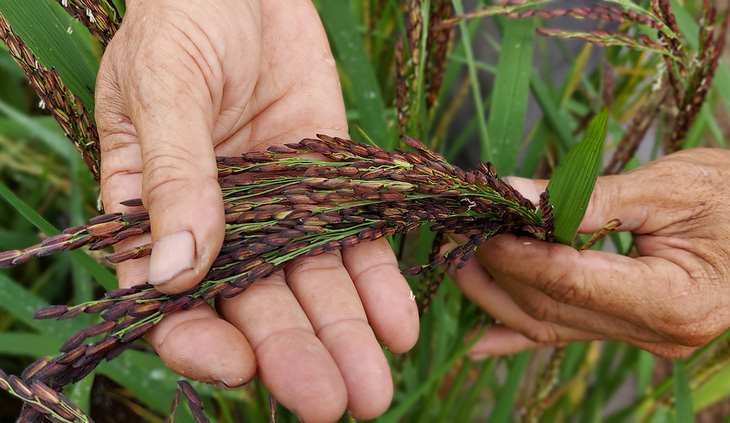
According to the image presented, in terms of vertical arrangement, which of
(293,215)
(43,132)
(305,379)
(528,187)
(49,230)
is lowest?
(528,187)

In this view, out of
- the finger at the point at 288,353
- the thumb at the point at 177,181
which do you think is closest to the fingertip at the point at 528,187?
the finger at the point at 288,353

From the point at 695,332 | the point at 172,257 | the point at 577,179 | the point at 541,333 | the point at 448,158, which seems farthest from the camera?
the point at 448,158

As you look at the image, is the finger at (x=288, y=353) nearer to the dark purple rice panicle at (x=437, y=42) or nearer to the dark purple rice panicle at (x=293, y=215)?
the dark purple rice panicle at (x=293, y=215)

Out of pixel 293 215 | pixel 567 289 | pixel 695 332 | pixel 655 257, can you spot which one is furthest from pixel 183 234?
pixel 695 332

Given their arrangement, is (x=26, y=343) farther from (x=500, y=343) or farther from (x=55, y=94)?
(x=500, y=343)

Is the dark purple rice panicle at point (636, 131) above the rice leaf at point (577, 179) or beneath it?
beneath

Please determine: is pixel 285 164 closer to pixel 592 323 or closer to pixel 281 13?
pixel 281 13

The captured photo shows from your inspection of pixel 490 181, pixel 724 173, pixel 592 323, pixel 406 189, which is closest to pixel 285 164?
pixel 406 189

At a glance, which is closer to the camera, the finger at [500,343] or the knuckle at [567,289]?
the knuckle at [567,289]
